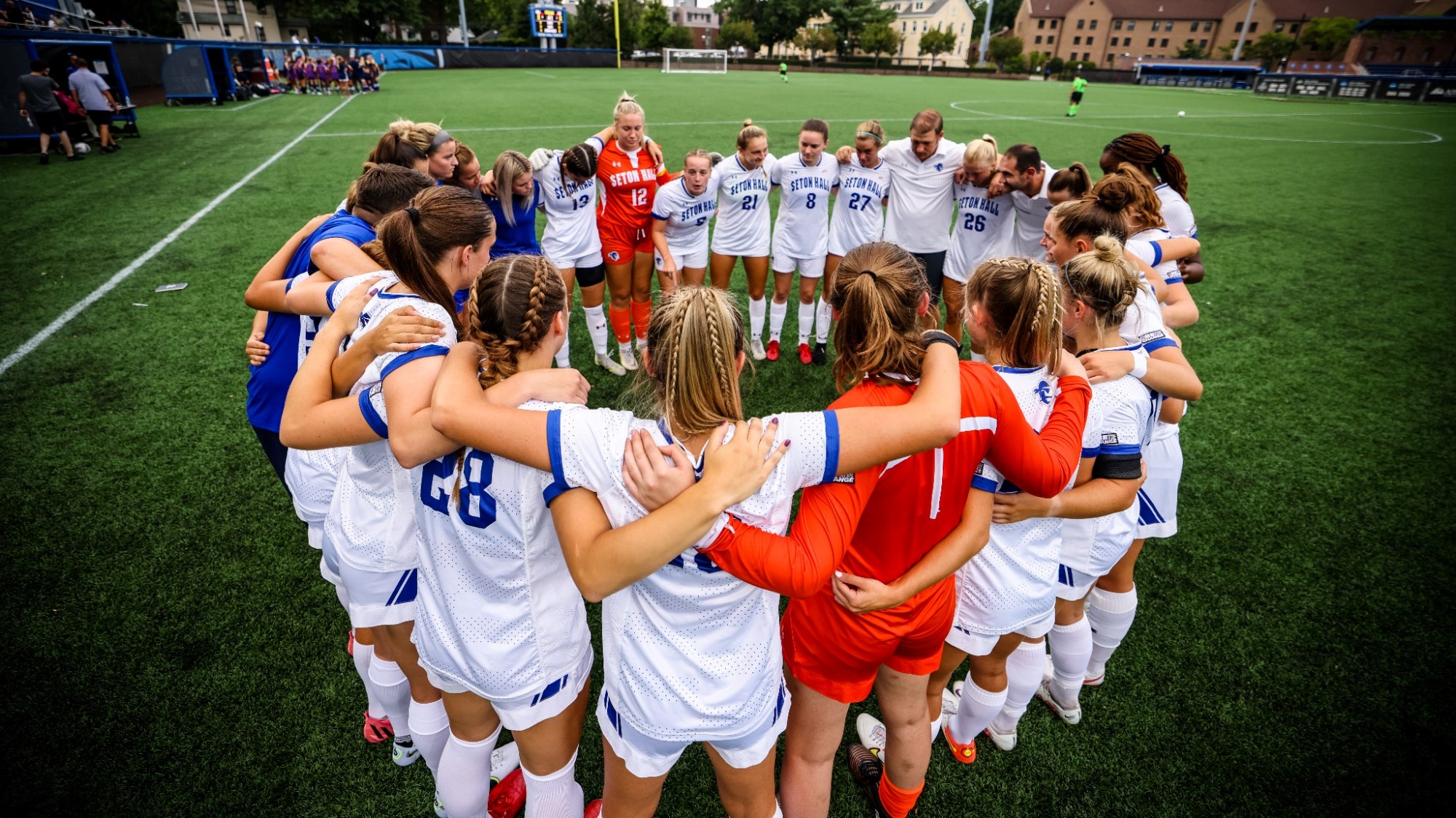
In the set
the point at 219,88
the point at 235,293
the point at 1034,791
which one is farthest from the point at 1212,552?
the point at 219,88

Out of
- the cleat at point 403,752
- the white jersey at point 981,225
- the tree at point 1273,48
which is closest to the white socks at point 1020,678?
the cleat at point 403,752

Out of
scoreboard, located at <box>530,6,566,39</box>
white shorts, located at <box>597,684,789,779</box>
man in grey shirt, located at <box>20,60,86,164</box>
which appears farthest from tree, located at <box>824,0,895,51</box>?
white shorts, located at <box>597,684,789,779</box>

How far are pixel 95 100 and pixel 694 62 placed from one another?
4977cm

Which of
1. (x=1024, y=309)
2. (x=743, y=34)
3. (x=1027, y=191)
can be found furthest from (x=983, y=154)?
(x=743, y=34)

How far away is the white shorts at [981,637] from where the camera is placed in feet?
7.99

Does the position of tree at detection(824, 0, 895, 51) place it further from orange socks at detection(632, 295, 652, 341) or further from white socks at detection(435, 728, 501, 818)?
white socks at detection(435, 728, 501, 818)

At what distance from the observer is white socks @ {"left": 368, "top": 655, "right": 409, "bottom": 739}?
2.53m

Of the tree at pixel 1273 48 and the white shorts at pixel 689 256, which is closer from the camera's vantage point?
the white shorts at pixel 689 256

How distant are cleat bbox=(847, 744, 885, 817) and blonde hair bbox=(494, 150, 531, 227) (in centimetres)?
471

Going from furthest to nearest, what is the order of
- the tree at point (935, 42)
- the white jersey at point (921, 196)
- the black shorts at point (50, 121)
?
the tree at point (935, 42), the black shorts at point (50, 121), the white jersey at point (921, 196)

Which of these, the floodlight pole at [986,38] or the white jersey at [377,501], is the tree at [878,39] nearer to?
the floodlight pole at [986,38]

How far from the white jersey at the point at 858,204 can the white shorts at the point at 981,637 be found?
14.8 feet

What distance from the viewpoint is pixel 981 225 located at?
6066mm

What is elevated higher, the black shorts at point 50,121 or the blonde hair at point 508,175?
the blonde hair at point 508,175
